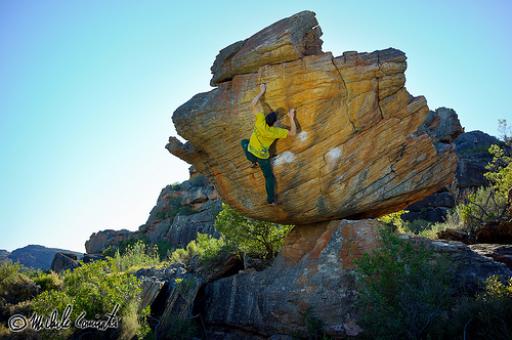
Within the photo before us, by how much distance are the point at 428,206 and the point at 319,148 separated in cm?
2048

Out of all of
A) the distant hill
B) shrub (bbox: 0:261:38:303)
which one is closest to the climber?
shrub (bbox: 0:261:38:303)

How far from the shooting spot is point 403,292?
25.8 feet

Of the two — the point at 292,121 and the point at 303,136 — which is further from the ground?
the point at 292,121

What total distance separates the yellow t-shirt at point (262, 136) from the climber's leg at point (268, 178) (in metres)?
0.22

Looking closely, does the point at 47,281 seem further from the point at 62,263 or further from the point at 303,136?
the point at 303,136

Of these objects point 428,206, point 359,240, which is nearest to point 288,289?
point 359,240

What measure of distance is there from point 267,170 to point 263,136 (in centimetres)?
118

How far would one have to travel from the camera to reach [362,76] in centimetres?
1142

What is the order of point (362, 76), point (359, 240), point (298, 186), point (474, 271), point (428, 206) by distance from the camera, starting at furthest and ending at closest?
point (428, 206)
point (298, 186)
point (362, 76)
point (359, 240)
point (474, 271)

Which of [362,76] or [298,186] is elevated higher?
[362,76]

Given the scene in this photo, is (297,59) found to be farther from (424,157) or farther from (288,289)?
(288,289)

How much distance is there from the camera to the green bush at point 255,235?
51.6 ft

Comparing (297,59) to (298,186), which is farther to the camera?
(298,186)
